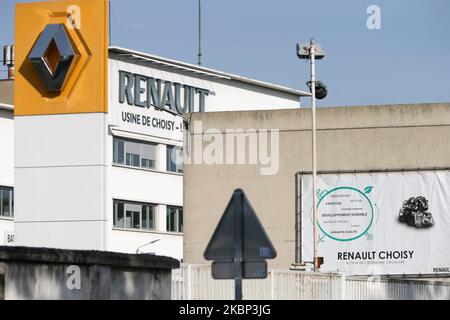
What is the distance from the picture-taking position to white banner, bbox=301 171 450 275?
4419 centimetres

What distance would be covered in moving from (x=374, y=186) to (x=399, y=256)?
2.56 meters

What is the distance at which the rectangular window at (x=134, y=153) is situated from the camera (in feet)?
225

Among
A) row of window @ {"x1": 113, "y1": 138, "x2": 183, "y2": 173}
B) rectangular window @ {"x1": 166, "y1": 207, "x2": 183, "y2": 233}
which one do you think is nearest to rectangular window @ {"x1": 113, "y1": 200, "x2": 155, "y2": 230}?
rectangular window @ {"x1": 166, "y1": 207, "x2": 183, "y2": 233}

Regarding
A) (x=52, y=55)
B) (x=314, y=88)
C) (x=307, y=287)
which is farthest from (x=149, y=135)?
(x=307, y=287)

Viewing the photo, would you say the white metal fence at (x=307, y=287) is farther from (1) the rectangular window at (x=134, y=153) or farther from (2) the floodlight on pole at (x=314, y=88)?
(1) the rectangular window at (x=134, y=153)

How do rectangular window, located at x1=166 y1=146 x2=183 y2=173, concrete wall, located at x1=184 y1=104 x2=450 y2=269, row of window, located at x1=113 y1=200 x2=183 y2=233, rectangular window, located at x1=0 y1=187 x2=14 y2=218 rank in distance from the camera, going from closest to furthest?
1. concrete wall, located at x1=184 y1=104 x2=450 y2=269
2. rectangular window, located at x1=0 y1=187 x2=14 y2=218
3. row of window, located at x1=113 y1=200 x2=183 y2=233
4. rectangular window, located at x1=166 y1=146 x2=183 y2=173

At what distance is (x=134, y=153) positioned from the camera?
230ft

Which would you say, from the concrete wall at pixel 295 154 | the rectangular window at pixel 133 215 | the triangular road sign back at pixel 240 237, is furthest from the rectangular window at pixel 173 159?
the triangular road sign back at pixel 240 237

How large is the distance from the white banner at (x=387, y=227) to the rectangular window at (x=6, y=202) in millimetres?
23844

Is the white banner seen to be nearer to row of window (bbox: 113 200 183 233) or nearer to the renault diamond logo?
the renault diamond logo

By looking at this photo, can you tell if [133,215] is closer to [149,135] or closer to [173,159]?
[149,135]

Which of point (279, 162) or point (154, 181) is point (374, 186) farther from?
point (154, 181)

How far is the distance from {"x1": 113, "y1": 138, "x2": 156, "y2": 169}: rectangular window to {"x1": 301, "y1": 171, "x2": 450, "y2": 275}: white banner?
994 inches
